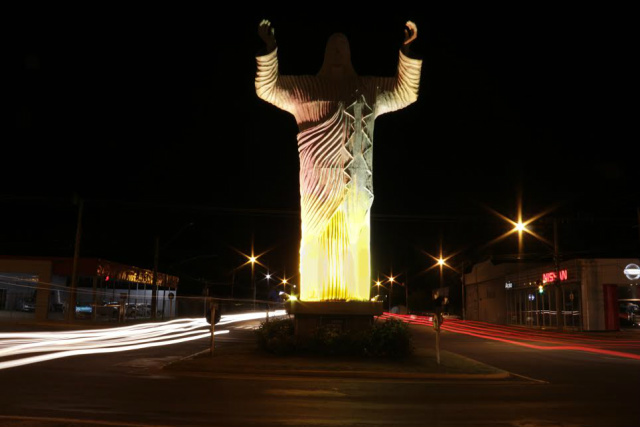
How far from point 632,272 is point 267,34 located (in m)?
28.8

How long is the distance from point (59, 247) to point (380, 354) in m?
47.5

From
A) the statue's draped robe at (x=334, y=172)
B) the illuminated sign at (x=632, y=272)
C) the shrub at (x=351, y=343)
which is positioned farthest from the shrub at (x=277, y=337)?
the illuminated sign at (x=632, y=272)

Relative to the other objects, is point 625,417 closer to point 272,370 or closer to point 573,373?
point 573,373

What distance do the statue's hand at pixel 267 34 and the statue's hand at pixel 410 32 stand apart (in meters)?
3.73

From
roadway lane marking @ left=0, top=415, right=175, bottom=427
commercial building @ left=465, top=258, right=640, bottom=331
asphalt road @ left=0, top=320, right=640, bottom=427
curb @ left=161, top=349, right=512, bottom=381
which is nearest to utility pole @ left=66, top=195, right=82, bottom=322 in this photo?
asphalt road @ left=0, top=320, right=640, bottom=427

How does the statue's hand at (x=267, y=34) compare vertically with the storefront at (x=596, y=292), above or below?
above

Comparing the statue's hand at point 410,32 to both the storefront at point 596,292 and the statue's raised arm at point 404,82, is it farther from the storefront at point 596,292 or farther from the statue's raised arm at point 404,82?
the storefront at point 596,292

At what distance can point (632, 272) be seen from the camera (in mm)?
36000

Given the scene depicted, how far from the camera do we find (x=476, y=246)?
74875 mm

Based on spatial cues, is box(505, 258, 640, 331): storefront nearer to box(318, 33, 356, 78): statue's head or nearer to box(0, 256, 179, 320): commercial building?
box(318, 33, 356, 78): statue's head

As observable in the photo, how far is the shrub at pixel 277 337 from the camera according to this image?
17.1 metres

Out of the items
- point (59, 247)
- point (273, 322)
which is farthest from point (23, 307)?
point (273, 322)

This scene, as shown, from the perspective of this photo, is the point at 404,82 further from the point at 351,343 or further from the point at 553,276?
the point at 553,276

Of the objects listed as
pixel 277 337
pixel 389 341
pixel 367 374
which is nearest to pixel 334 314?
pixel 389 341
